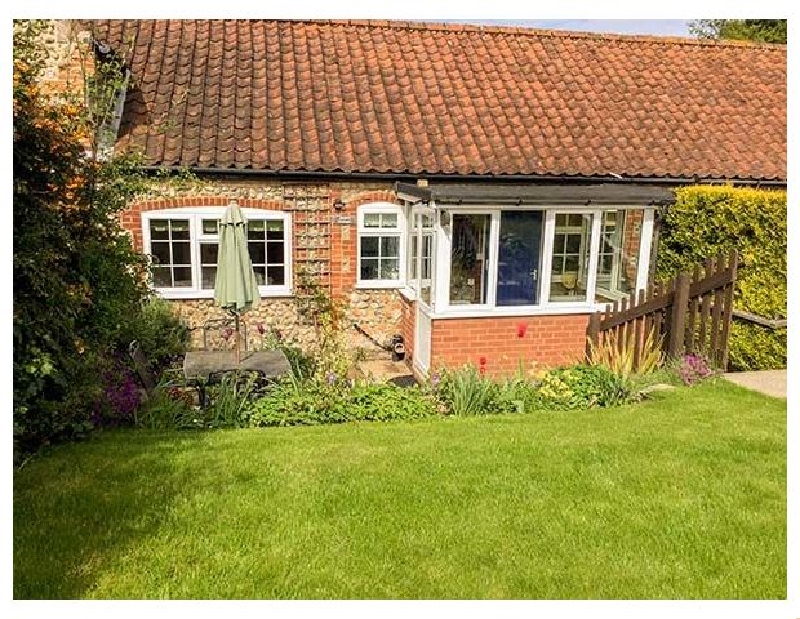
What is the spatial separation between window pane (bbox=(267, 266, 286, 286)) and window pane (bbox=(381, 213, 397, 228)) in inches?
76.0

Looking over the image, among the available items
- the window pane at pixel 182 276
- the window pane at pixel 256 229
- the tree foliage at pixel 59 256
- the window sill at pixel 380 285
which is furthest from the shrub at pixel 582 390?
the window pane at pixel 182 276

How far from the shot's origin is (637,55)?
14.5 m

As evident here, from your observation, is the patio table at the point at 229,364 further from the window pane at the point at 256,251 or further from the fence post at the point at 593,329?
the fence post at the point at 593,329

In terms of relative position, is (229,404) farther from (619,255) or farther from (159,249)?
(619,255)

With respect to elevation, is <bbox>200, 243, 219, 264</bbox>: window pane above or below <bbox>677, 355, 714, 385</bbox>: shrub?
above

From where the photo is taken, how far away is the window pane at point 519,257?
9.65 meters

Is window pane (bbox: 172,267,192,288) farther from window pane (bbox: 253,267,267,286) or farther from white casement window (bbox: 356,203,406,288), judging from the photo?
white casement window (bbox: 356,203,406,288)

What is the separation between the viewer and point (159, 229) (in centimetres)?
1066

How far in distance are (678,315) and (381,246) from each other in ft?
16.4

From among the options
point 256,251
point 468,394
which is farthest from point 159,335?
point 468,394

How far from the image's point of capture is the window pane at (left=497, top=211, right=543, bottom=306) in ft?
31.7

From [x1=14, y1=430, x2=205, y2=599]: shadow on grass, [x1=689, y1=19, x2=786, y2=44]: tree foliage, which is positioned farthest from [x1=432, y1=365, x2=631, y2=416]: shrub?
[x1=689, y1=19, x2=786, y2=44]: tree foliage

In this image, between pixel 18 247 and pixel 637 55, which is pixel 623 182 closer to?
pixel 637 55

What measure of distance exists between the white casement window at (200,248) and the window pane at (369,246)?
4.21 ft
